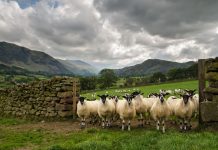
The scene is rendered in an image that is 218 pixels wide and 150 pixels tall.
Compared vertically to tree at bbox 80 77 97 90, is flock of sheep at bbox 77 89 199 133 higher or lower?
lower

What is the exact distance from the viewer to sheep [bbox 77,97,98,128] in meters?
17.5

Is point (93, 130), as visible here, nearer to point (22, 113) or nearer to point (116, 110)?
point (116, 110)

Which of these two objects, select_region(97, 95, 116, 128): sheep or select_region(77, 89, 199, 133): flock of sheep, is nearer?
select_region(77, 89, 199, 133): flock of sheep

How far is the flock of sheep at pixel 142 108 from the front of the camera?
14.6m

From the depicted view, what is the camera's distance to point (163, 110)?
1455 cm

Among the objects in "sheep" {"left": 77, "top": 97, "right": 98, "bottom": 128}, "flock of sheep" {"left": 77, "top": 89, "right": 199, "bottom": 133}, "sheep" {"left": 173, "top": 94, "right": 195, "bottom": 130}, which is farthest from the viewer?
"sheep" {"left": 77, "top": 97, "right": 98, "bottom": 128}

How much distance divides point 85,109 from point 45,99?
521 centimetres

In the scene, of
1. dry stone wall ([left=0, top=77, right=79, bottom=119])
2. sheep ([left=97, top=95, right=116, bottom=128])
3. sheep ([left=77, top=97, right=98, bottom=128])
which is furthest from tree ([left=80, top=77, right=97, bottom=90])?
sheep ([left=97, top=95, right=116, bottom=128])

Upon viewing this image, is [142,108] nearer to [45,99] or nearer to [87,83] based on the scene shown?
[45,99]

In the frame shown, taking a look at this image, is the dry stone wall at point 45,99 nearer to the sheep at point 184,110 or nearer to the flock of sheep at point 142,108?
the flock of sheep at point 142,108

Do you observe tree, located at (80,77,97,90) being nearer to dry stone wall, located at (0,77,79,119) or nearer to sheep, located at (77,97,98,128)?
dry stone wall, located at (0,77,79,119)

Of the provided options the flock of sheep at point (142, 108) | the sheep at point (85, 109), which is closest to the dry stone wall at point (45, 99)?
the flock of sheep at point (142, 108)

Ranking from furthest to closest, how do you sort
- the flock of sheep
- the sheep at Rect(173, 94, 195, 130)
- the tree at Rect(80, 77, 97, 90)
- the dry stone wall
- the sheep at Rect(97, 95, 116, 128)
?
the tree at Rect(80, 77, 97, 90) → the dry stone wall → the sheep at Rect(97, 95, 116, 128) → the flock of sheep → the sheep at Rect(173, 94, 195, 130)

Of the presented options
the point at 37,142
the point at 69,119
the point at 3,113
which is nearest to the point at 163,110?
the point at 37,142
